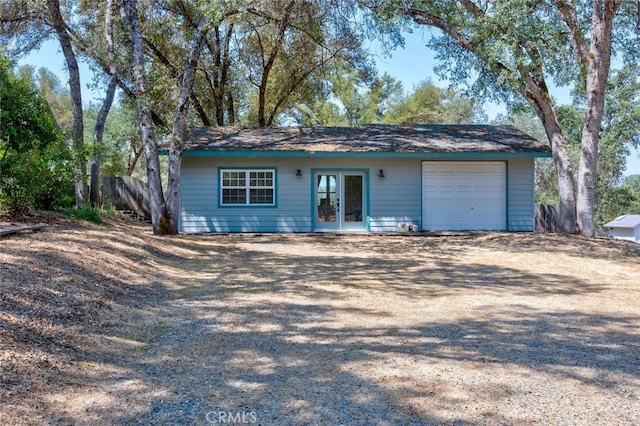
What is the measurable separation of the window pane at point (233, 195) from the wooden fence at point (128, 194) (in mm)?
5864

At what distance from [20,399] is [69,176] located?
26.1ft

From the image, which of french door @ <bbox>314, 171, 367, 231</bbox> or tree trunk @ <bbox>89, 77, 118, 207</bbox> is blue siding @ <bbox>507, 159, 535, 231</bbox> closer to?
french door @ <bbox>314, 171, 367, 231</bbox>

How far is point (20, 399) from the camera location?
2652 millimetres

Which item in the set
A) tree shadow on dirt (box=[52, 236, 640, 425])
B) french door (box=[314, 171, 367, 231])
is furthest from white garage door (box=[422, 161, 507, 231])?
tree shadow on dirt (box=[52, 236, 640, 425])

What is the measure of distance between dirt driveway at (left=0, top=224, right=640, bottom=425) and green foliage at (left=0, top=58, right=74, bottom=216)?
1392 mm

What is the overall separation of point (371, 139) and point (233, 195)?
4.63 m

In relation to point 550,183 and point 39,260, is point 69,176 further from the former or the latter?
point 550,183

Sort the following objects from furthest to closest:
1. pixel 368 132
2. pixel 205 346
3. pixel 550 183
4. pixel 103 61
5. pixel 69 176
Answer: pixel 550 183
pixel 368 132
pixel 103 61
pixel 69 176
pixel 205 346

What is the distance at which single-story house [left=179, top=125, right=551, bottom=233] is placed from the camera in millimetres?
14547

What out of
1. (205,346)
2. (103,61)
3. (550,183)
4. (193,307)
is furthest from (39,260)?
(550,183)

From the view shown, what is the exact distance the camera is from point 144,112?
38.5 ft

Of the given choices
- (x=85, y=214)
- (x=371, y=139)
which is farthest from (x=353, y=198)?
(x=85, y=214)

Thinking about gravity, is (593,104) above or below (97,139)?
above

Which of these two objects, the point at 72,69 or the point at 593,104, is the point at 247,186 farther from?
the point at 593,104
